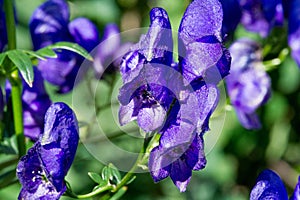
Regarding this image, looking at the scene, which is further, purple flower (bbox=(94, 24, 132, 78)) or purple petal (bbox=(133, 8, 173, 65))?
purple flower (bbox=(94, 24, 132, 78))

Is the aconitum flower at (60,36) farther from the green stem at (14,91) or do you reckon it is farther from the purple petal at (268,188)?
the purple petal at (268,188)

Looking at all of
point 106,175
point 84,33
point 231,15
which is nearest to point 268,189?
point 106,175

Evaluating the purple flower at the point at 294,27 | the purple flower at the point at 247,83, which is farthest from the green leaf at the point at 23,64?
the purple flower at the point at 294,27

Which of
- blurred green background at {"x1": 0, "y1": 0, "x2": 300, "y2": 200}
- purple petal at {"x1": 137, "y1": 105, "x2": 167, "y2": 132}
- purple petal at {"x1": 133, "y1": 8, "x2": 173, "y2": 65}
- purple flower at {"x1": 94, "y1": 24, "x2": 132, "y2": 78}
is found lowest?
blurred green background at {"x1": 0, "y1": 0, "x2": 300, "y2": 200}

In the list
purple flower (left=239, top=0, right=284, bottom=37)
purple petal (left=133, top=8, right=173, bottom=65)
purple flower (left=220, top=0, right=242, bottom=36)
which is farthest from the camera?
purple flower (left=239, top=0, right=284, bottom=37)

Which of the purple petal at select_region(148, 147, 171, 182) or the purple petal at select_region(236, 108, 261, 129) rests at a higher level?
the purple petal at select_region(148, 147, 171, 182)

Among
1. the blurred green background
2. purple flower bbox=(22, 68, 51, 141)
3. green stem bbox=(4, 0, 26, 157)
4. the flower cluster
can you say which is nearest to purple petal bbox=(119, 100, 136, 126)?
the flower cluster

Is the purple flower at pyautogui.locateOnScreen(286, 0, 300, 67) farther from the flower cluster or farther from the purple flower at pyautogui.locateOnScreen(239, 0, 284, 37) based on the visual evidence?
the flower cluster
